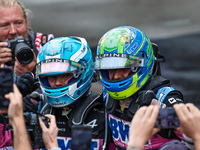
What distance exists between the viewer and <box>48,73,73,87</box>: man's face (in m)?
3.34

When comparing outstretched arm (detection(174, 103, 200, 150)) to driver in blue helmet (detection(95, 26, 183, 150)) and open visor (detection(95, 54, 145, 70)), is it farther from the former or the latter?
open visor (detection(95, 54, 145, 70))

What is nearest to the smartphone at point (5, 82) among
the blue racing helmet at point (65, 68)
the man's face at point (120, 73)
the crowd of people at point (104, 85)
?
the crowd of people at point (104, 85)

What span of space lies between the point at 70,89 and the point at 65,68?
199 millimetres

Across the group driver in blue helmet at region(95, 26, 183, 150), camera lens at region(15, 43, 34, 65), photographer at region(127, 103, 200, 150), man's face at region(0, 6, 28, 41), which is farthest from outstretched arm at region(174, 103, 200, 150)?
man's face at region(0, 6, 28, 41)

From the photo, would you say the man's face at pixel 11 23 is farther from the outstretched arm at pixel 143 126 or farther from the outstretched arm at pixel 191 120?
the outstretched arm at pixel 191 120

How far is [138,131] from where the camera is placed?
200cm

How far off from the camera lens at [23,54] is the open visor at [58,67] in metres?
0.14

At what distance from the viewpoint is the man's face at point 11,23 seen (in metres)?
4.01

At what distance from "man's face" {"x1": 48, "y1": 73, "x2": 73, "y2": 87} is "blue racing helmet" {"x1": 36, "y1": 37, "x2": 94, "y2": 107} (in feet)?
0.11

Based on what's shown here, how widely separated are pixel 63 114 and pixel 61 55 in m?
0.58

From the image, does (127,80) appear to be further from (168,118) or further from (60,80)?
(168,118)

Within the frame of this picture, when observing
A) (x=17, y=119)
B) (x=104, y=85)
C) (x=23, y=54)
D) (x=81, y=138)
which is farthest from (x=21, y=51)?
(x=81, y=138)

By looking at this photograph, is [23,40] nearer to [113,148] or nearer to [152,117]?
[113,148]

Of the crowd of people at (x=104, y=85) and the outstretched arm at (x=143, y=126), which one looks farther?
the crowd of people at (x=104, y=85)
